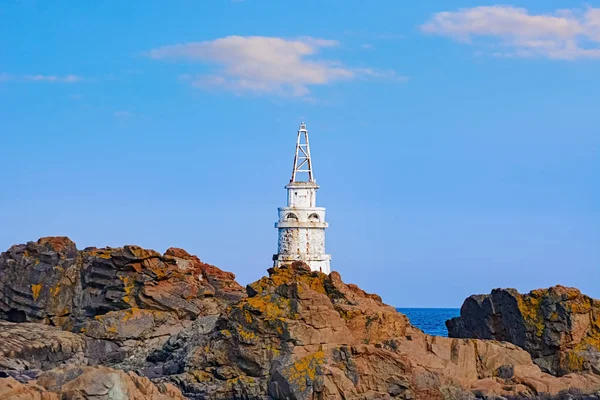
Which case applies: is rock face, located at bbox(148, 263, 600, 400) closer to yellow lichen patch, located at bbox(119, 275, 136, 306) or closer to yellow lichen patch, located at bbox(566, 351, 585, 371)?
yellow lichen patch, located at bbox(566, 351, 585, 371)

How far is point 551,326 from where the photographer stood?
149 ft

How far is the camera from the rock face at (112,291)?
159 ft

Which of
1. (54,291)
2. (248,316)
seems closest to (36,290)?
(54,291)

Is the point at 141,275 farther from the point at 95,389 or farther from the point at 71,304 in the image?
the point at 95,389

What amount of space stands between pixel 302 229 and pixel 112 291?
103ft

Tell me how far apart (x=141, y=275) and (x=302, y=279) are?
8.47 m

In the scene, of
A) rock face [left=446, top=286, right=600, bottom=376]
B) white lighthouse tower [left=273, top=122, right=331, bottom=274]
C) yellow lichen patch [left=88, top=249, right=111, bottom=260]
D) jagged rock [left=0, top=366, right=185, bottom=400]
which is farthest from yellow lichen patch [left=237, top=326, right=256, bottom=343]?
white lighthouse tower [left=273, top=122, right=331, bottom=274]

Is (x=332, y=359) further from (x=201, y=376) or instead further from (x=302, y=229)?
(x=302, y=229)

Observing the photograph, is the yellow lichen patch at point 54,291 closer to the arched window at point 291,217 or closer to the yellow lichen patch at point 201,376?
the yellow lichen patch at point 201,376

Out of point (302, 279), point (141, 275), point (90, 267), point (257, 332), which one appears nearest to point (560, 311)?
point (302, 279)

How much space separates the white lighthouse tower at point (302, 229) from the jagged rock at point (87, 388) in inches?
2035

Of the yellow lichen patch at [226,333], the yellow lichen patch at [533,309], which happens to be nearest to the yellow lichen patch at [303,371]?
the yellow lichen patch at [226,333]

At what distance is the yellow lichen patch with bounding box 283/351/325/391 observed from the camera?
34.2 m

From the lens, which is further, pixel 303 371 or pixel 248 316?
pixel 248 316
